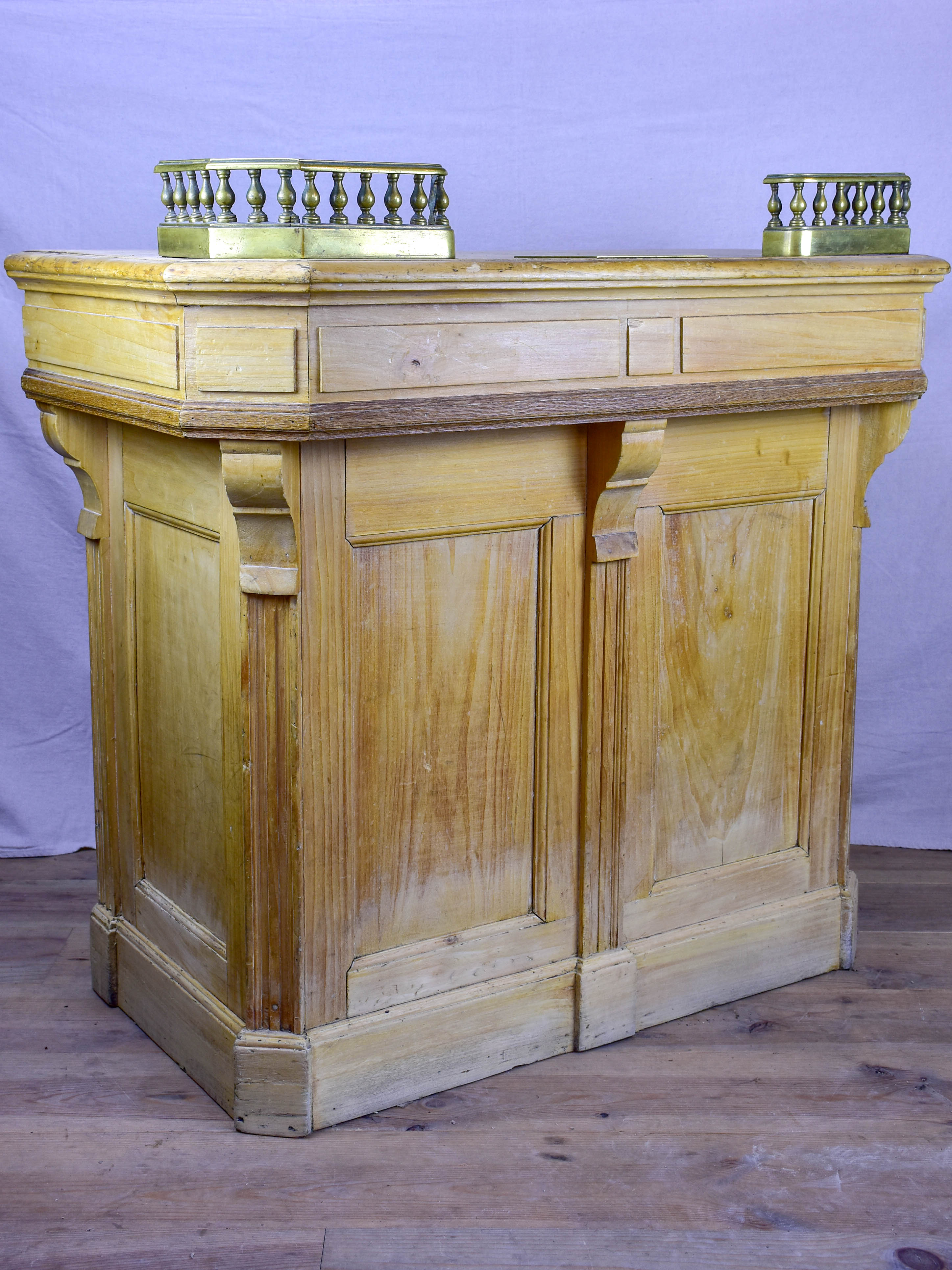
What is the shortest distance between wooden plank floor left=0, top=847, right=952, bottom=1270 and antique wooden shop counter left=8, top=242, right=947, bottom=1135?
0.26ft

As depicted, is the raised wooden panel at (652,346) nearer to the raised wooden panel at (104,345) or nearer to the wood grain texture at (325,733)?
the wood grain texture at (325,733)

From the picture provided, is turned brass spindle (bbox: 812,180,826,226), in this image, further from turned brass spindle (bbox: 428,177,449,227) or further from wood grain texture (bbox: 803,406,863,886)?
turned brass spindle (bbox: 428,177,449,227)

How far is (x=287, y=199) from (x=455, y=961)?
3.97 feet

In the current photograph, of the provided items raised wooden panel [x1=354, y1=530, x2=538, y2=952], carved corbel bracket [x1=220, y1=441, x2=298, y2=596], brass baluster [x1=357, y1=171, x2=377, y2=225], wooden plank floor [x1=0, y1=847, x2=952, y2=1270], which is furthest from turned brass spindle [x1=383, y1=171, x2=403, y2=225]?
wooden plank floor [x1=0, y1=847, x2=952, y2=1270]

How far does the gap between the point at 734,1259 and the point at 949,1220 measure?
0.33 meters

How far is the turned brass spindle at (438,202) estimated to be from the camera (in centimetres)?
218

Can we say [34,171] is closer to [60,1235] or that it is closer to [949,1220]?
[60,1235]

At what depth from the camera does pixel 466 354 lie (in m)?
2.16

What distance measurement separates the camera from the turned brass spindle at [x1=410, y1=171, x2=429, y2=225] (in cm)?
217

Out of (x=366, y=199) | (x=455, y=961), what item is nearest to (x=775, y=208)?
(x=366, y=199)

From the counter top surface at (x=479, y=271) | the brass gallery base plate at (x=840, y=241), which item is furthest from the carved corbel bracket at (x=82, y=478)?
the brass gallery base plate at (x=840, y=241)

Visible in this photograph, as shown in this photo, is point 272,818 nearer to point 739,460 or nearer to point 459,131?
point 739,460

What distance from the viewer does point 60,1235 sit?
2.10 metres

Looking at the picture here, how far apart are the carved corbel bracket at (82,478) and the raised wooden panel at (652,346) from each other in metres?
0.95
